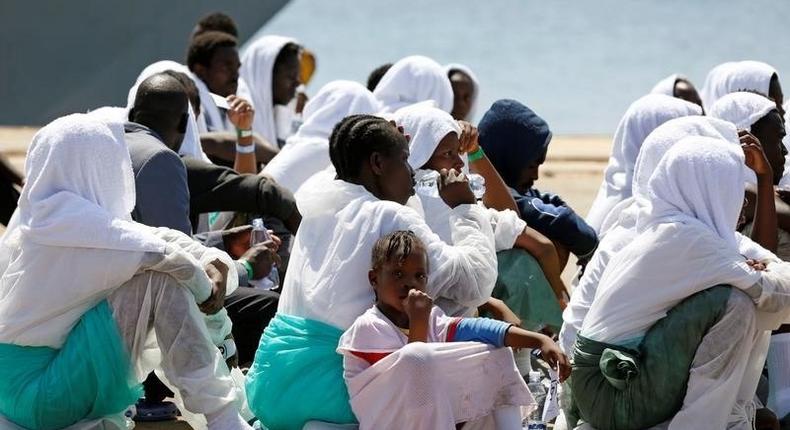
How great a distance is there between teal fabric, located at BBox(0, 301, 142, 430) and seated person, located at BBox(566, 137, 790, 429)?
1554mm

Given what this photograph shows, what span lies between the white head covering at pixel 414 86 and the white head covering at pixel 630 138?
4.61 ft

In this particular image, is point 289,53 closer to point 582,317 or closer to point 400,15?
point 582,317

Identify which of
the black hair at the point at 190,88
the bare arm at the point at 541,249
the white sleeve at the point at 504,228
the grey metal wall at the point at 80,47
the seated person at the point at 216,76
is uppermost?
the black hair at the point at 190,88

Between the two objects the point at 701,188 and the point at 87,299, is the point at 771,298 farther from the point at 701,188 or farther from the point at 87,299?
the point at 87,299

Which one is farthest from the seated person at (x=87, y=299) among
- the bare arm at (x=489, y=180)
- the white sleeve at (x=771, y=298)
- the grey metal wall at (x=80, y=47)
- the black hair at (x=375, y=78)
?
the grey metal wall at (x=80, y=47)

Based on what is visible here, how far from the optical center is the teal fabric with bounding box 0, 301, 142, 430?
526 cm

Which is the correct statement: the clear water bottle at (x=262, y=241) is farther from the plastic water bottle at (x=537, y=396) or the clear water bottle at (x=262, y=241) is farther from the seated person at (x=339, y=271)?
the plastic water bottle at (x=537, y=396)

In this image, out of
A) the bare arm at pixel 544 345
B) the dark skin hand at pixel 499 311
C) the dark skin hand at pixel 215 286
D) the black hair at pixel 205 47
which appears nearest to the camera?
the bare arm at pixel 544 345

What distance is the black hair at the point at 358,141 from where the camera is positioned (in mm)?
5520

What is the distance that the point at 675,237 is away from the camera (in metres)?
5.22

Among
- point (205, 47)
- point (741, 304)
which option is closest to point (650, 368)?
point (741, 304)

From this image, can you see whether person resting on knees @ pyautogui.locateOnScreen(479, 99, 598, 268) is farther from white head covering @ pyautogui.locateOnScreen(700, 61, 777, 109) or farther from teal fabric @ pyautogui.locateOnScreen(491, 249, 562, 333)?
white head covering @ pyautogui.locateOnScreen(700, 61, 777, 109)

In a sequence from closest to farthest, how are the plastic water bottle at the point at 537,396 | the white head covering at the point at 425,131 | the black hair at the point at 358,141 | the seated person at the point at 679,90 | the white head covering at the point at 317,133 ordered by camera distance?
the black hair at the point at 358,141 → the plastic water bottle at the point at 537,396 → the white head covering at the point at 425,131 → the white head covering at the point at 317,133 → the seated person at the point at 679,90

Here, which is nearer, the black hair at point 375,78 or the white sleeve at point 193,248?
the white sleeve at point 193,248
